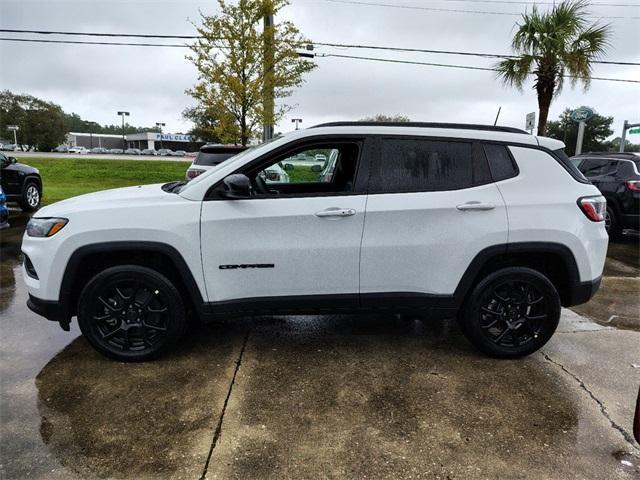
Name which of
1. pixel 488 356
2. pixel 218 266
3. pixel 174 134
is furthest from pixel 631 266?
pixel 174 134

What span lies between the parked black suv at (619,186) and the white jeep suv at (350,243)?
619cm

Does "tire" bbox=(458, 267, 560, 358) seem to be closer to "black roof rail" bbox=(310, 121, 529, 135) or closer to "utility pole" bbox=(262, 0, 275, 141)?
"black roof rail" bbox=(310, 121, 529, 135)

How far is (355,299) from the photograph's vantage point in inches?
139

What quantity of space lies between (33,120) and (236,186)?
264ft

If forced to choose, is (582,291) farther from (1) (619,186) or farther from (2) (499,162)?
(1) (619,186)

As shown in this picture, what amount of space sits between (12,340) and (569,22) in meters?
16.3

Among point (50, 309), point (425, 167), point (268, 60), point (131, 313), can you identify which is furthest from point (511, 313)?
point (268, 60)

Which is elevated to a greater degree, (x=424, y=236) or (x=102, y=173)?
(x=424, y=236)

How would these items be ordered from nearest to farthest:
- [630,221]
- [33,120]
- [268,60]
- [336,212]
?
[336,212] → [630,221] → [268,60] → [33,120]

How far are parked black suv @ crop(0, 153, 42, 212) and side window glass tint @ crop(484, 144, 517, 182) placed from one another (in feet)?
34.8

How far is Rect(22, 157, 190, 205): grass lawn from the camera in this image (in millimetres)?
19875

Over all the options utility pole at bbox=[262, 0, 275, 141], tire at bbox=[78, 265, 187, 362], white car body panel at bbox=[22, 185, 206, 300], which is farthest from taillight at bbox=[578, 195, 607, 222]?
utility pole at bbox=[262, 0, 275, 141]

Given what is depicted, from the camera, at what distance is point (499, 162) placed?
11.7ft

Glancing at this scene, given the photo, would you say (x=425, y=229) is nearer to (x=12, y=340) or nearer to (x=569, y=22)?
(x=12, y=340)
